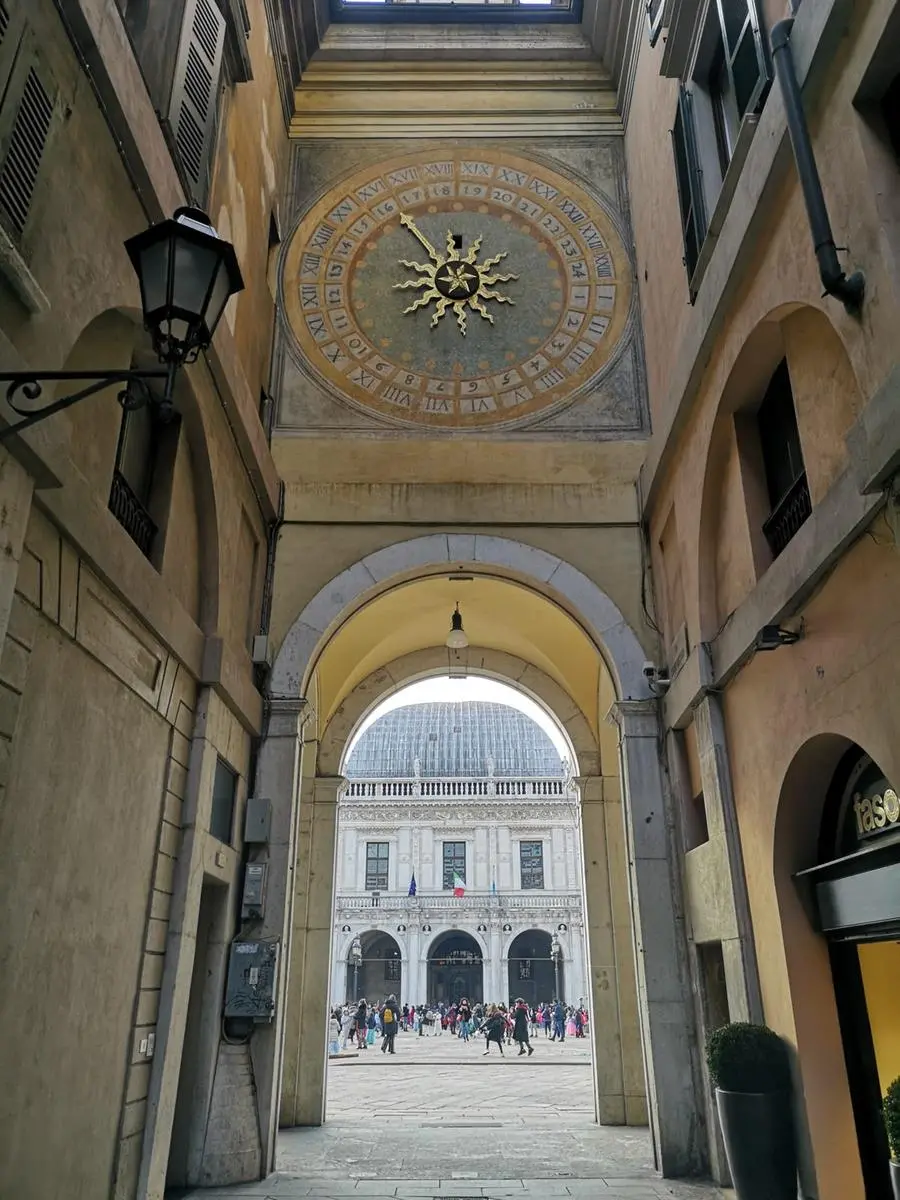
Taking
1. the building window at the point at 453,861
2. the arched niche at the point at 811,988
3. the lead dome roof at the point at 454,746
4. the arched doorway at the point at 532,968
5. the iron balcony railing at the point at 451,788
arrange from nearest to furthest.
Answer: the arched niche at the point at 811,988
the building window at the point at 453,861
the arched doorway at the point at 532,968
the iron balcony railing at the point at 451,788
the lead dome roof at the point at 454,746

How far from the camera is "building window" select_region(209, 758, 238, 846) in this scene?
7.86 meters

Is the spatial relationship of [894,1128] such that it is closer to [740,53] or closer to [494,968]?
[740,53]

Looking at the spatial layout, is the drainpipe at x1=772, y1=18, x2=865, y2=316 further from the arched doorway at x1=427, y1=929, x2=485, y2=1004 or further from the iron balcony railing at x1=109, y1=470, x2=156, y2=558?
the arched doorway at x1=427, y1=929, x2=485, y2=1004

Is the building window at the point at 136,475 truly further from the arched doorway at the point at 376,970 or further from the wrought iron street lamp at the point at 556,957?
the arched doorway at the point at 376,970

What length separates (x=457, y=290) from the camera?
11156mm

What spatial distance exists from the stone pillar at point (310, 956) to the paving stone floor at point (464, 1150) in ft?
1.33

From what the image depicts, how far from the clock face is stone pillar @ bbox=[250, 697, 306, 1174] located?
12.9 feet

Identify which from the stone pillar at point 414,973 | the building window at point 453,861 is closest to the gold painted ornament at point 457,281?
the building window at point 453,861

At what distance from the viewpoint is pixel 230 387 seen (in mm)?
7859

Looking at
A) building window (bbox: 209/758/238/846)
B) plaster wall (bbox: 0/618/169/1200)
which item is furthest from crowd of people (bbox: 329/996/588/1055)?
plaster wall (bbox: 0/618/169/1200)

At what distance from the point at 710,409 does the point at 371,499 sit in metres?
4.14

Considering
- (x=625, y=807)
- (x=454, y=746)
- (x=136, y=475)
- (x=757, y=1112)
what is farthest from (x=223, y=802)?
(x=454, y=746)

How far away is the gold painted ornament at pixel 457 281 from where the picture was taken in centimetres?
1108

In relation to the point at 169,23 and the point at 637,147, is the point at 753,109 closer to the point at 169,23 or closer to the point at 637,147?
the point at 169,23
